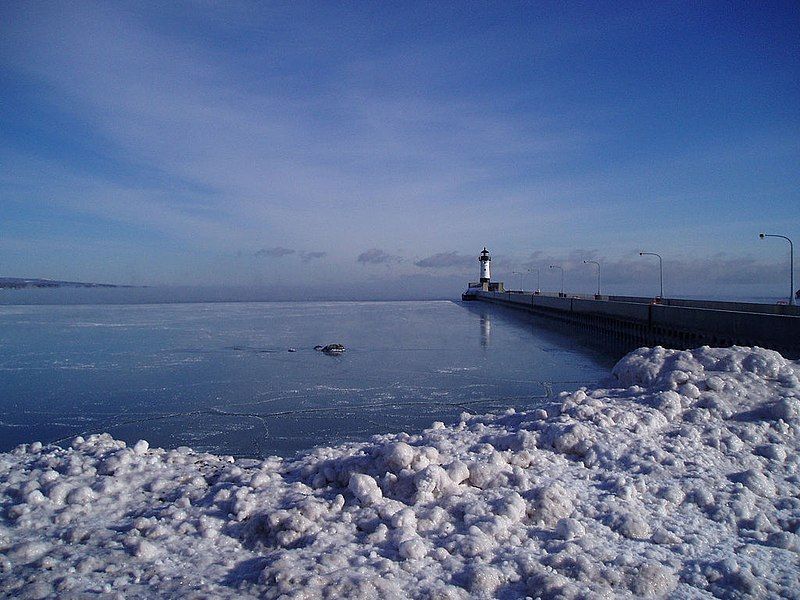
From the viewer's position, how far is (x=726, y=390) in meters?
6.47

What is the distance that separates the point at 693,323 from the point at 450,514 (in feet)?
53.8

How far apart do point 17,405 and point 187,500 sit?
861cm

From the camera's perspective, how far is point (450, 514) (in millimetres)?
4234

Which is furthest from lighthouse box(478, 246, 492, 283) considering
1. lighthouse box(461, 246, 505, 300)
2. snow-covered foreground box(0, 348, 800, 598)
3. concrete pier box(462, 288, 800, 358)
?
snow-covered foreground box(0, 348, 800, 598)

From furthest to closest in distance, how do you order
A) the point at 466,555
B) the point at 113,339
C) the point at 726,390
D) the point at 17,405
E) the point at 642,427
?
the point at 113,339 → the point at 17,405 → the point at 726,390 → the point at 642,427 → the point at 466,555

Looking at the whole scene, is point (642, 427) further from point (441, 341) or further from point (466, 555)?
point (441, 341)

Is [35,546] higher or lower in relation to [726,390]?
lower

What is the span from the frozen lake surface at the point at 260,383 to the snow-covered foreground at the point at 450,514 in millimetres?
2772

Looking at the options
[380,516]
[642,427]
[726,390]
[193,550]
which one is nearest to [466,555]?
[380,516]

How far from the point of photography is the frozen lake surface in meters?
8.87

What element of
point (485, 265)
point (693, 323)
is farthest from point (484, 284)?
point (693, 323)

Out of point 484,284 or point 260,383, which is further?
point 484,284

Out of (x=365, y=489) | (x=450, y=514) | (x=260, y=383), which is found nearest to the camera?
(x=450, y=514)

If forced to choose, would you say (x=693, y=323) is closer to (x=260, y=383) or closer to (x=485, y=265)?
(x=260, y=383)
